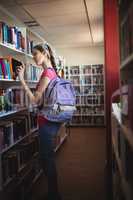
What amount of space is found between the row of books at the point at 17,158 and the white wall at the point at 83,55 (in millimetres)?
4018

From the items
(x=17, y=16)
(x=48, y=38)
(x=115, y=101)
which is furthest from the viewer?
(x=48, y=38)

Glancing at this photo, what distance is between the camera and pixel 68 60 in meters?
6.52

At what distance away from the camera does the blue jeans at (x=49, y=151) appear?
2012 mm

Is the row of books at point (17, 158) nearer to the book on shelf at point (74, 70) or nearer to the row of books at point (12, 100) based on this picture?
the row of books at point (12, 100)

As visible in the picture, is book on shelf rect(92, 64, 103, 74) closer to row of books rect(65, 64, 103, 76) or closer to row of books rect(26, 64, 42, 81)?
row of books rect(65, 64, 103, 76)

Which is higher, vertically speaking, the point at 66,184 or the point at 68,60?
the point at 68,60

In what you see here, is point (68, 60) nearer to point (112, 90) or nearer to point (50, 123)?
point (112, 90)

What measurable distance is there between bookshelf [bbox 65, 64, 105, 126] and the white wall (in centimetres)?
27

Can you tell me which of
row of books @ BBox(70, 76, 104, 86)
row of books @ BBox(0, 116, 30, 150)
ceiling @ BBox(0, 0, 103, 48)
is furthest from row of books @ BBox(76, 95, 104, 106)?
row of books @ BBox(0, 116, 30, 150)

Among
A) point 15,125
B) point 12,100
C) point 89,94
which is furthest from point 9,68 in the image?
point 89,94

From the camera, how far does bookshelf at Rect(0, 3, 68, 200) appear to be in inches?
87.1

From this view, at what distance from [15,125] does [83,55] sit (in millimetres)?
4403

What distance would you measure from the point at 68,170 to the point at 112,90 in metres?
1.33

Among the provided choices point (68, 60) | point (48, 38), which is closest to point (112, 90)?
point (48, 38)
